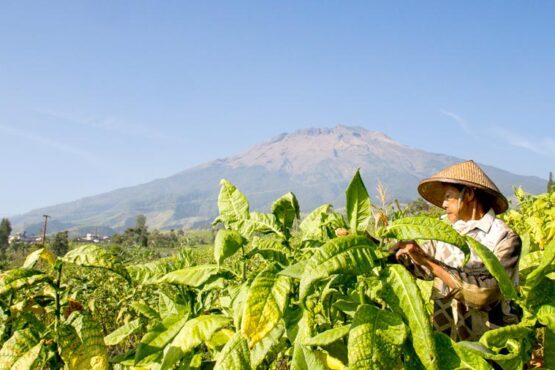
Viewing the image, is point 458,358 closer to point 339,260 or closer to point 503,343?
point 503,343

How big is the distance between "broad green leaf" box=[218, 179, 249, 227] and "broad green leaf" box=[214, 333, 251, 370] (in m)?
0.38

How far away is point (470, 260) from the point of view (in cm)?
209

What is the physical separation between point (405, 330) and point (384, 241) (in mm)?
258

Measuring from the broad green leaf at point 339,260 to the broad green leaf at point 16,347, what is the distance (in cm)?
105

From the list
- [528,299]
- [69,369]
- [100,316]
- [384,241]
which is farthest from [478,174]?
[100,316]

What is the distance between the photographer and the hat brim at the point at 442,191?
8.61 ft

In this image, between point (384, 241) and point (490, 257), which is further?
point (384, 241)

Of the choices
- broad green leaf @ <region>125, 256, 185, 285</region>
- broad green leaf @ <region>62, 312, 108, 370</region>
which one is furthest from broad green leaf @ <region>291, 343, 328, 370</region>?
broad green leaf @ <region>62, 312, 108, 370</region>

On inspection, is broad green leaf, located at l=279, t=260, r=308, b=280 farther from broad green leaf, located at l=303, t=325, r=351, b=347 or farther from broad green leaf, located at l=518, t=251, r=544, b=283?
broad green leaf, located at l=518, t=251, r=544, b=283

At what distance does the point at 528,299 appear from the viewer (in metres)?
1.54

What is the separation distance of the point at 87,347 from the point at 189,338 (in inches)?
13.6

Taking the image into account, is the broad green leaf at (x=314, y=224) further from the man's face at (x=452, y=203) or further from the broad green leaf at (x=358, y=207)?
the man's face at (x=452, y=203)

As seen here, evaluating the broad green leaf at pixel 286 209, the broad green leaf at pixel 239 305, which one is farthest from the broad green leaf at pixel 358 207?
the broad green leaf at pixel 239 305

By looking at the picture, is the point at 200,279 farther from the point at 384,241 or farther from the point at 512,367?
the point at 512,367
